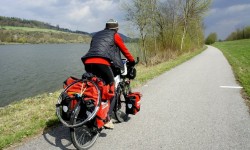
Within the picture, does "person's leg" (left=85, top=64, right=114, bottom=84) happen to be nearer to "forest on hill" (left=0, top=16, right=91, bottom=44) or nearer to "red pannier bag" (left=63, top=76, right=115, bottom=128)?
"red pannier bag" (left=63, top=76, right=115, bottom=128)

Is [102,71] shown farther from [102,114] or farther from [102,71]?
[102,114]

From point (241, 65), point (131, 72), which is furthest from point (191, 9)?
point (131, 72)

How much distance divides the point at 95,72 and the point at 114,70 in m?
0.45

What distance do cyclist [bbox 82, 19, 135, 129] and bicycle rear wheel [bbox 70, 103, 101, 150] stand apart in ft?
1.49

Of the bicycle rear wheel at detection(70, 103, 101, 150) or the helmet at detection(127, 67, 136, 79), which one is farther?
the helmet at detection(127, 67, 136, 79)

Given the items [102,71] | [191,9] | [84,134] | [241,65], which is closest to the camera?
[84,134]

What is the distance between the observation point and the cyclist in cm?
480

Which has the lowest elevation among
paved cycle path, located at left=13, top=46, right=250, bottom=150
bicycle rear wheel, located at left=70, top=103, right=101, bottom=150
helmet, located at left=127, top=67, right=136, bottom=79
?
paved cycle path, located at left=13, top=46, right=250, bottom=150

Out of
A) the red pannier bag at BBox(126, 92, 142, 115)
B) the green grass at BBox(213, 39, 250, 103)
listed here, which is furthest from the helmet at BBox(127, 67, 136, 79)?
the green grass at BBox(213, 39, 250, 103)

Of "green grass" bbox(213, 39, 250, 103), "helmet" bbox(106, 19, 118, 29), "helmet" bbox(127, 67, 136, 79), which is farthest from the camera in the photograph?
"green grass" bbox(213, 39, 250, 103)

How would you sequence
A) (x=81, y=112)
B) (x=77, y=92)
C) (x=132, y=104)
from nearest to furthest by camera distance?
(x=81, y=112) → (x=77, y=92) → (x=132, y=104)

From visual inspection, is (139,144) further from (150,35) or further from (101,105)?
(150,35)

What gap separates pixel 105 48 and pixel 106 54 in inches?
4.4

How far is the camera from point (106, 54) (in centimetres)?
484
